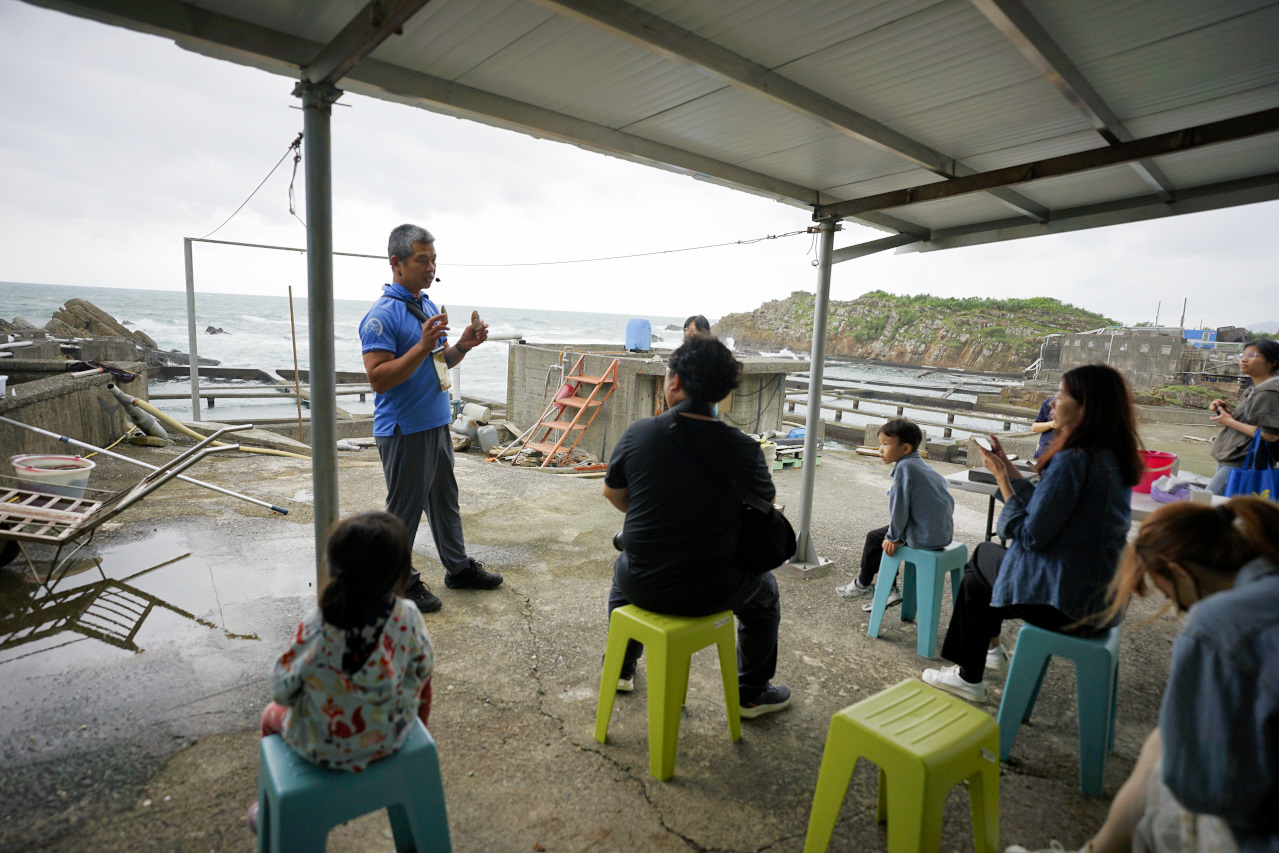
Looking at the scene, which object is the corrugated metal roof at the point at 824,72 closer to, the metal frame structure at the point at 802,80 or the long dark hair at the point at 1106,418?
the metal frame structure at the point at 802,80

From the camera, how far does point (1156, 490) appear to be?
3539mm

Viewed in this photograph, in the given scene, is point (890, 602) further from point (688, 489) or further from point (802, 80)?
point (802, 80)

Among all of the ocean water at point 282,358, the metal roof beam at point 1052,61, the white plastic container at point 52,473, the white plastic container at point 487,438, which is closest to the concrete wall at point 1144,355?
the ocean water at point 282,358

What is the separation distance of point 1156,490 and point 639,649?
3053 mm

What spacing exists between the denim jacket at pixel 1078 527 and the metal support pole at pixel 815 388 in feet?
6.09

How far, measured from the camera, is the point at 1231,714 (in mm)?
1070

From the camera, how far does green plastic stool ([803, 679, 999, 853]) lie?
1.63m

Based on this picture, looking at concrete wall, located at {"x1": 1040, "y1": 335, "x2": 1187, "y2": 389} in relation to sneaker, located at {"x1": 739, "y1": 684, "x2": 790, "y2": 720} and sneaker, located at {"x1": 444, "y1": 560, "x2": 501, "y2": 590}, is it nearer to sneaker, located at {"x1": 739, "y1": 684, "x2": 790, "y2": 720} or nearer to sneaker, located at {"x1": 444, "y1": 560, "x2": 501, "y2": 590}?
sneaker, located at {"x1": 739, "y1": 684, "x2": 790, "y2": 720}

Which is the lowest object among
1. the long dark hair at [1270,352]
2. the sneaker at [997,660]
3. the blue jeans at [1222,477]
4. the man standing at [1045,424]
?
the sneaker at [997,660]

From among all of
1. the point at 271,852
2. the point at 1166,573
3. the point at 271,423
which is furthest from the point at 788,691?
the point at 271,423

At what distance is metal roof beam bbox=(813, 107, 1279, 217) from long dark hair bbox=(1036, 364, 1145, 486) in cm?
139

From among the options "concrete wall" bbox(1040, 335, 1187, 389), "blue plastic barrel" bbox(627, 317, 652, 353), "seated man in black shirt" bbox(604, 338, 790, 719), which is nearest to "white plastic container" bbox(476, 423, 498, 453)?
"blue plastic barrel" bbox(627, 317, 652, 353)

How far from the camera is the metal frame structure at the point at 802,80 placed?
2166 mm

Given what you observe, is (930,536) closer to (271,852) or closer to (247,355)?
(271,852)
